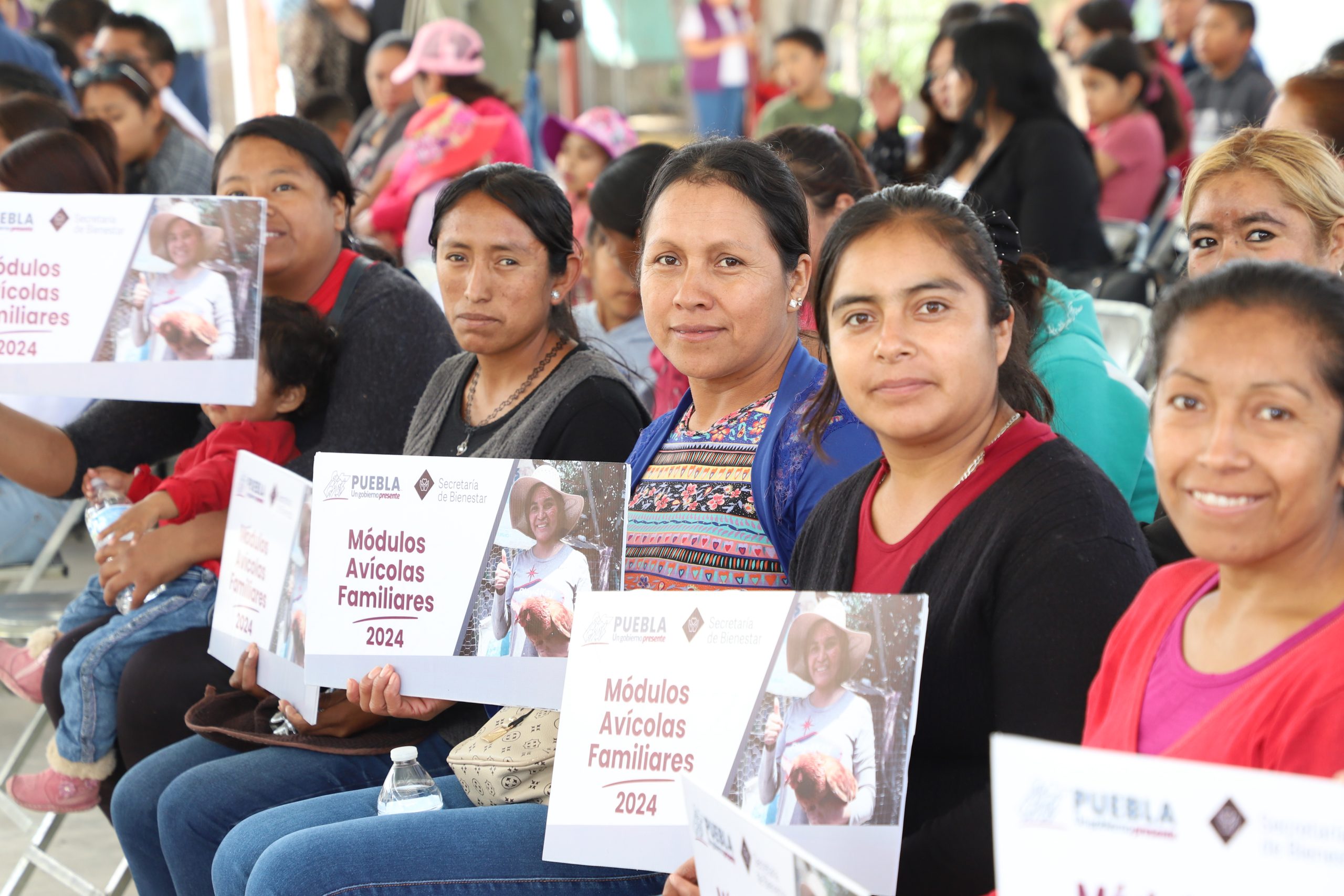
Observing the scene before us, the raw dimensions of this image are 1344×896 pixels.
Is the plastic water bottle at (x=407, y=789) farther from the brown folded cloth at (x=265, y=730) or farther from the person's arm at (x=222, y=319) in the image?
the person's arm at (x=222, y=319)

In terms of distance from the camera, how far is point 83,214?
264 cm

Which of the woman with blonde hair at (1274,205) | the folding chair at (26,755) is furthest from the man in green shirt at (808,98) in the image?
the woman with blonde hair at (1274,205)

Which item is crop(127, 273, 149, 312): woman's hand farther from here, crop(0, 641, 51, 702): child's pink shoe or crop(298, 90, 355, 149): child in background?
crop(298, 90, 355, 149): child in background

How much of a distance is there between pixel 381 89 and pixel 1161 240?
405cm

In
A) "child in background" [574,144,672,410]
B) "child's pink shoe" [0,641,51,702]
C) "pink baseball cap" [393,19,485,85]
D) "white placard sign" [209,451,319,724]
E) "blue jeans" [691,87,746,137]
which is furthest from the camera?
"blue jeans" [691,87,746,137]

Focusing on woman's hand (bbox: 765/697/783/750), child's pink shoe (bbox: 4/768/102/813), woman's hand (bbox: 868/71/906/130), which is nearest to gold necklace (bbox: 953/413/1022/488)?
woman's hand (bbox: 765/697/783/750)

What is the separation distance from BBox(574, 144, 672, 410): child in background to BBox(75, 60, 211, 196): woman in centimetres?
240

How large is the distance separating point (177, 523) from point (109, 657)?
0.32 metres

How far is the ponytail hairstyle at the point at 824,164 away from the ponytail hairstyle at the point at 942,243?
3.46 feet

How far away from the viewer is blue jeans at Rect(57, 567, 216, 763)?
289 cm

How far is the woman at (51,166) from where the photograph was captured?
12.2 feet

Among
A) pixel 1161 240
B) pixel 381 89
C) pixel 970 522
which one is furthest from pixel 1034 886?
pixel 381 89

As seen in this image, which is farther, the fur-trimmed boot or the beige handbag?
the fur-trimmed boot

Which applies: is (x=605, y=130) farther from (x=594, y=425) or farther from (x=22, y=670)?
(x=594, y=425)
